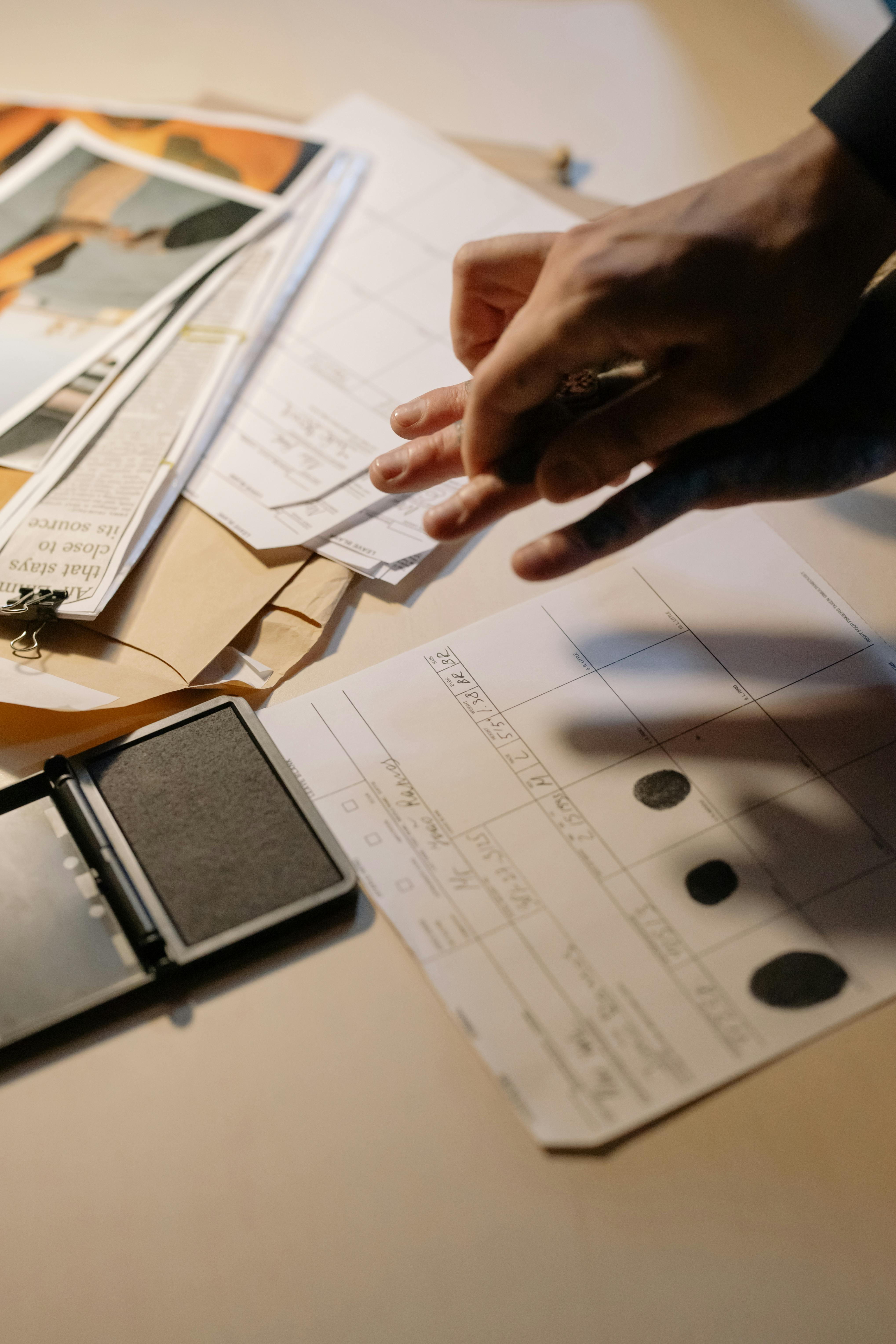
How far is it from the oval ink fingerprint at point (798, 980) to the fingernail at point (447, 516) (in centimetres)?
30

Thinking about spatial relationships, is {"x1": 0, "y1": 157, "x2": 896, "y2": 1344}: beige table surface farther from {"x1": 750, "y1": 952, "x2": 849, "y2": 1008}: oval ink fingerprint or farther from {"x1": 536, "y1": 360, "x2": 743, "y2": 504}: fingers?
{"x1": 536, "y1": 360, "x2": 743, "y2": 504}: fingers

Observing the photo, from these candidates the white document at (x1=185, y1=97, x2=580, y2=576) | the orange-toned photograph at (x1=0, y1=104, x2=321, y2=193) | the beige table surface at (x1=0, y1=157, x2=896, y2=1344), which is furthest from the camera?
the orange-toned photograph at (x1=0, y1=104, x2=321, y2=193)

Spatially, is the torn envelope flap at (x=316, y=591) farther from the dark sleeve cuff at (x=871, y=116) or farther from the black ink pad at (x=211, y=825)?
the dark sleeve cuff at (x=871, y=116)

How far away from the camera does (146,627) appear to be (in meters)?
0.67

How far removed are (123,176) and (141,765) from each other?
0.71 m

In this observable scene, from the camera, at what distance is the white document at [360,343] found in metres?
0.76

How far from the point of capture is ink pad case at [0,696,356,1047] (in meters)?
0.51

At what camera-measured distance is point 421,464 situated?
66 cm

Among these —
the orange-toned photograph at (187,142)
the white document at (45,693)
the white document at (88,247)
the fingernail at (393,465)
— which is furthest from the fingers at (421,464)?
the orange-toned photograph at (187,142)

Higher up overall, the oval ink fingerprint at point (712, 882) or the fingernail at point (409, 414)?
the fingernail at point (409, 414)

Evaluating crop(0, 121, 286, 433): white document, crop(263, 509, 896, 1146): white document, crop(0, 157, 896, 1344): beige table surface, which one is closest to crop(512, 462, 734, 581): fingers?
crop(263, 509, 896, 1146): white document

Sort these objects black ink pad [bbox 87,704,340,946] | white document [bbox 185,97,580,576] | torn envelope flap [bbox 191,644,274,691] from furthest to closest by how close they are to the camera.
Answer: white document [bbox 185,97,580,576], torn envelope flap [bbox 191,644,274,691], black ink pad [bbox 87,704,340,946]

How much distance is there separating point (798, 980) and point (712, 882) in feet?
0.22

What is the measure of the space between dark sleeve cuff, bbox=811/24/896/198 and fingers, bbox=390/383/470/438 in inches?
10.7
